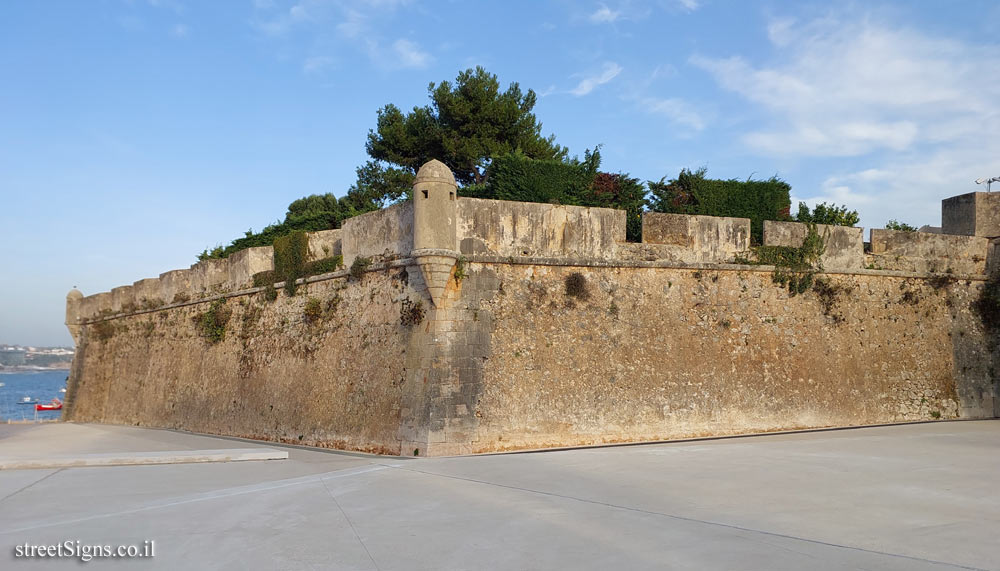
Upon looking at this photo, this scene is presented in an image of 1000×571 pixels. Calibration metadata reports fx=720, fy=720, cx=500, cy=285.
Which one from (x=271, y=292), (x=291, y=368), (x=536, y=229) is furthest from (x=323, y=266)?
(x=536, y=229)

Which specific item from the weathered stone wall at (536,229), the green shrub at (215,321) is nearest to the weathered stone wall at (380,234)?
the weathered stone wall at (536,229)

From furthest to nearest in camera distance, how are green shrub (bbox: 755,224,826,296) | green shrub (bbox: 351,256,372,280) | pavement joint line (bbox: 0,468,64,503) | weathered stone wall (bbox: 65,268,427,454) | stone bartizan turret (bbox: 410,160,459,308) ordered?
1. green shrub (bbox: 755,224,826,296)
2. green shrub (bbox: 351,256,372,280)
3. weathered stone wall (bbox: 65,268,427,454)
4. stone bartizan turret (bbox: 410,160,459,308)
5. pavement joint line (bbox: 0,468,64,503)

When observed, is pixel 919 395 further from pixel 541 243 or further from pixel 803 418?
pixel 541 243

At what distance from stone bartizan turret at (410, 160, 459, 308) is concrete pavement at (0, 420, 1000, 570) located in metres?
3.25

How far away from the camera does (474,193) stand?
17875 millimetres

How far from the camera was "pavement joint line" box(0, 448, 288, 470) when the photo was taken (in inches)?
441

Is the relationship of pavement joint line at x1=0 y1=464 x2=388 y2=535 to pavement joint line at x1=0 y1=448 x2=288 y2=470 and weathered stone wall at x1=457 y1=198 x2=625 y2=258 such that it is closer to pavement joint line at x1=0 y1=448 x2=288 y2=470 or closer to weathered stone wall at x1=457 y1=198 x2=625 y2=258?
pavement joint line at x1=0 y1=448 x2=288 y2=470

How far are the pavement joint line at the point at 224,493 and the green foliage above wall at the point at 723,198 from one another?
9847 mm

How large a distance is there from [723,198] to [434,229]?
783cm

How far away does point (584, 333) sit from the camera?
14.3 m

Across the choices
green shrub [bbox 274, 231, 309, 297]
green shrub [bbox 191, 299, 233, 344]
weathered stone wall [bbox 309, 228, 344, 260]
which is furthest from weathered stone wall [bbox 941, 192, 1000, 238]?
green shrub [bbox 191, 299, 233, 344]

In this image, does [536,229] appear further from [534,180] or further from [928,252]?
[928,252]

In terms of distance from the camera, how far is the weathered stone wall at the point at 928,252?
57.5 ft

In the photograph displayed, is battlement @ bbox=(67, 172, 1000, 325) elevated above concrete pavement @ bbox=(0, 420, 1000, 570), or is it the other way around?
battlement @ bbox=(67, 172, 1000, 325)
